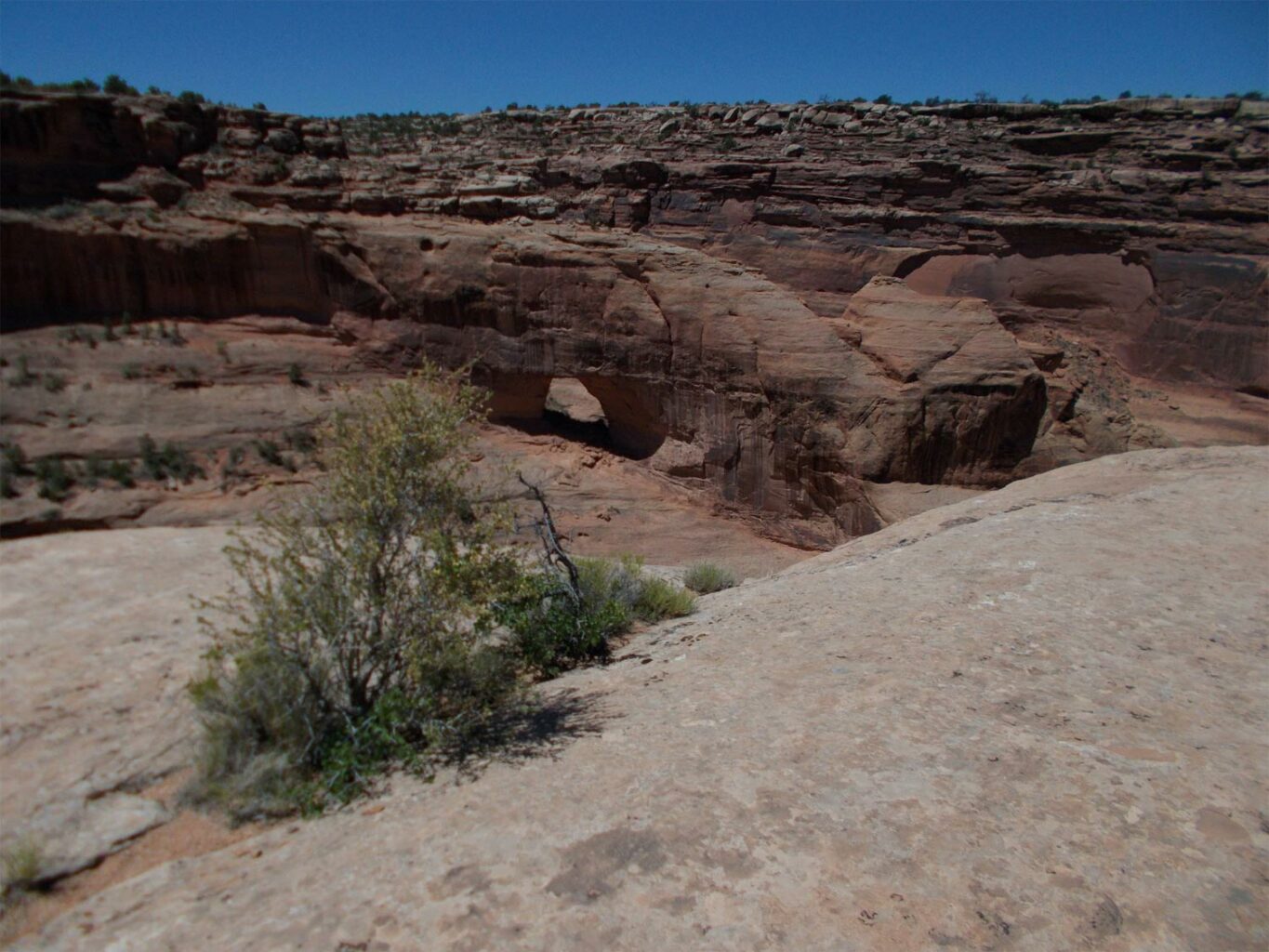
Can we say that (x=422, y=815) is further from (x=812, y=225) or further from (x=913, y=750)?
(x=812, y=225)

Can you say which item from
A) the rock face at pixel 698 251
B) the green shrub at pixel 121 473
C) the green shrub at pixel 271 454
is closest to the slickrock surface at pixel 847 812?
the green shrub at pixel 121 473

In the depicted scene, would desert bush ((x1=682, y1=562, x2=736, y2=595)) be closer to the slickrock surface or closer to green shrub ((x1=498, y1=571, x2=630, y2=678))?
green shrub ((x1=498, y1=571, x2=630, y2=678))

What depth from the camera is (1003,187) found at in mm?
19031

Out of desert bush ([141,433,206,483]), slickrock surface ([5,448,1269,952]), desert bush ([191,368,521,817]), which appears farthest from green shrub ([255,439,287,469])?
desert bush ([191,368,521,817])

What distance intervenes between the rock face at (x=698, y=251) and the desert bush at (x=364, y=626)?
10.6m

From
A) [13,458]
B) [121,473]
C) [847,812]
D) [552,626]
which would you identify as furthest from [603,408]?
[847,812]

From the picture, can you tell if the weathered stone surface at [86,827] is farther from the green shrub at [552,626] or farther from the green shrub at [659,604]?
the green shrub at [659,604]

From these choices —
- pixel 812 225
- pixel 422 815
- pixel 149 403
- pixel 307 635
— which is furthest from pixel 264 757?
pixel 812 225

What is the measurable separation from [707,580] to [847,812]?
24.7ft

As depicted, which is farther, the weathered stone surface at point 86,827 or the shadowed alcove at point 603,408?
the shadowed alcove at point 603,408

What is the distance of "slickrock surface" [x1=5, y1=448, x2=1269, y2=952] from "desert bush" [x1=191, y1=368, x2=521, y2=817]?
545 mm

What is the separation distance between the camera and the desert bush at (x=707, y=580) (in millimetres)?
11805

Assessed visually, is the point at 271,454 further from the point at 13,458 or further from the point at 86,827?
the point at 86,827

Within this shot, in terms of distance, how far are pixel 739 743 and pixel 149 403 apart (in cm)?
1542
